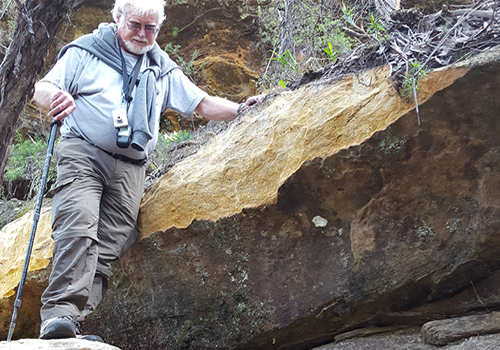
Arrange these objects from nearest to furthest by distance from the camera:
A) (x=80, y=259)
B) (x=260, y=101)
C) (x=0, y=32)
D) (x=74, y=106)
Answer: (x=80, y=259) < (x=74, y=106) < (x=260, y=101) < (x=0, y=32)

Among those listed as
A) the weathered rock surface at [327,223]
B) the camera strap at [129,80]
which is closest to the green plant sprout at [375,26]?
the weathered rock surface at [327,223]

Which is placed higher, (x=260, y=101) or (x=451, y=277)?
(x=260, y=101)

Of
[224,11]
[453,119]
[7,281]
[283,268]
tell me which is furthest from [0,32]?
[453,119]

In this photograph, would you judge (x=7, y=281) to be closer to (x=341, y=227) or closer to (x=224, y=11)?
(x=341, y=227)

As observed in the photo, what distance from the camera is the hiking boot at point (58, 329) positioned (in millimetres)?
2740

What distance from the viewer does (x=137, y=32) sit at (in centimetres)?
367

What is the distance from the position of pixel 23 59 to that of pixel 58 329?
8.47ft

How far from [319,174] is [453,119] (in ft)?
2.60

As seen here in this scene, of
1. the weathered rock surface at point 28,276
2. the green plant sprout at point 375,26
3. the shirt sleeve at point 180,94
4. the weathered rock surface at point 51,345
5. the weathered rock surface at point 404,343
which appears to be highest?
the green plant sprout at point 375,26

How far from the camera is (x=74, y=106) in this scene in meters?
3.28

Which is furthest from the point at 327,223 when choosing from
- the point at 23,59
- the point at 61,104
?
the point at 23,59

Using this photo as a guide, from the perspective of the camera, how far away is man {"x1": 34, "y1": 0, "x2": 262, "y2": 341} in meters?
3.06

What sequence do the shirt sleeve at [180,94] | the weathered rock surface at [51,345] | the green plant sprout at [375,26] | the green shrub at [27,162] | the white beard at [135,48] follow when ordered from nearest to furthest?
the weathered rock surface at [51,345]
the green plant sprout at [375,26]
the white beard at [135,48]
the shirt sleeve at [180,94]
the green shrub at [27,162]

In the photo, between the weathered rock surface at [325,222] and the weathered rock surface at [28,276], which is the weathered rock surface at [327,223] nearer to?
the weathered rock surface at [325,222]
